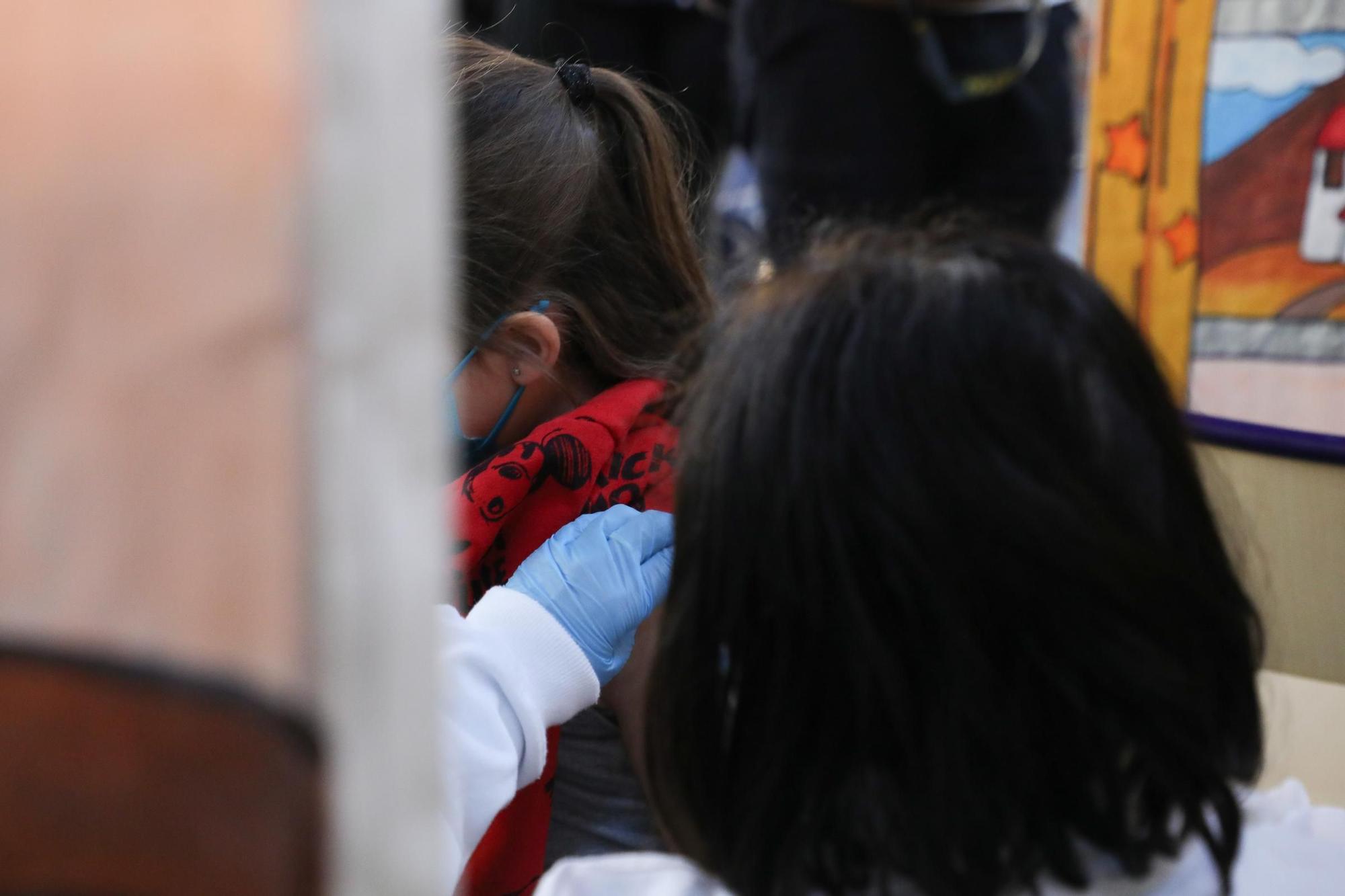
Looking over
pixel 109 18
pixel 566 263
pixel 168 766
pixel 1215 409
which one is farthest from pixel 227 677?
pixel 1215 409

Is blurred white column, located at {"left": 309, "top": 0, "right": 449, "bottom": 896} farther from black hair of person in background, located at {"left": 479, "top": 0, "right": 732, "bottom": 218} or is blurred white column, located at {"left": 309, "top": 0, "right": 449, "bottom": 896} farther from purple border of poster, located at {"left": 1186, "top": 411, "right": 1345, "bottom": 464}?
black hair of person in background, located at {"left": 479, "top": 0, "right": 732, "bottom": 218}

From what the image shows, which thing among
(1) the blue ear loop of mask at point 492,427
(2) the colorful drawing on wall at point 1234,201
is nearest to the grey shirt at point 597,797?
(1) the blue ear loop of mask at point 492,427

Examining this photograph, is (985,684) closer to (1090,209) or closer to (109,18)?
(109,18)

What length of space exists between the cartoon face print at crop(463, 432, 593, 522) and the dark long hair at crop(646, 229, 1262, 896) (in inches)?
16.5

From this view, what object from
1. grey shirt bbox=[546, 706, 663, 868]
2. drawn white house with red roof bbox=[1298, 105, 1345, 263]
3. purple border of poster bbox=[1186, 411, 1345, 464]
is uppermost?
drawn white house with red roof bbox=[1298, 105, 1345, 263]

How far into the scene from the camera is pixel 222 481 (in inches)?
11.7

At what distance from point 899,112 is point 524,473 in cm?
100

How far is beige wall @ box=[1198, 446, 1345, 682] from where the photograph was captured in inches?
52.2

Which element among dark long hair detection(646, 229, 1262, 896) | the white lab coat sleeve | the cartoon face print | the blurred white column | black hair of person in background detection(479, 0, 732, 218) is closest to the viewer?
the blurred white column

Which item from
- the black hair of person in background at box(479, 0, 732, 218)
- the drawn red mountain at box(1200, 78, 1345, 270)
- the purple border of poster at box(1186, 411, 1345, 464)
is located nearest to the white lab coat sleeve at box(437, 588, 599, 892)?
the purple border of poster at box(1186, 411, 1345, 464)

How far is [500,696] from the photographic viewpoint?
920mm

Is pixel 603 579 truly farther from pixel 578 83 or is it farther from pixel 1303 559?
pixel 1303 559

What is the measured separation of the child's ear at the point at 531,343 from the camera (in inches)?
45.2

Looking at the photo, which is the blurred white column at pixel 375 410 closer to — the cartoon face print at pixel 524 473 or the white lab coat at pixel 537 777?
the white lab coat at pixel 537 777
